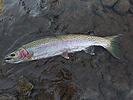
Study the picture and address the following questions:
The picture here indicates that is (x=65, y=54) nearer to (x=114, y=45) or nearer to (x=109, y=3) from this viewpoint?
(x=114, y=45)

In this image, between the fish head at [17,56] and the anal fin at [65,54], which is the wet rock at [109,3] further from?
the fish head at [17,56]

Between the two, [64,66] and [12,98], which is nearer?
[12,98]

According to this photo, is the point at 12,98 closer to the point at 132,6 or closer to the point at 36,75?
the point at 36,75

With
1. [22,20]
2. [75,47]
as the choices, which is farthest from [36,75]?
[22,20]

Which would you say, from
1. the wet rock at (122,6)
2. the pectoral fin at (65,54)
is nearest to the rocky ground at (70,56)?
the wet rock at (122,6)

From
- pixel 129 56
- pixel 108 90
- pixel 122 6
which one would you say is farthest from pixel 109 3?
pixel 108 90

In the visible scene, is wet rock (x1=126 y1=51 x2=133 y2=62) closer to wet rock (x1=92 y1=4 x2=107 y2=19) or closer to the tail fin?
the tail fin
